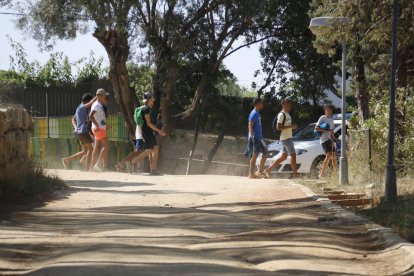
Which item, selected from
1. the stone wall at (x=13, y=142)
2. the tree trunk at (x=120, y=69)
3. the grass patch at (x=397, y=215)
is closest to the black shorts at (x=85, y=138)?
the stone wall at (x=13, y=142)

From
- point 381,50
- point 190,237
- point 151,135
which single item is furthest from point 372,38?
point 190,237

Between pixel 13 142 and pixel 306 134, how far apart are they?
31.7 feet

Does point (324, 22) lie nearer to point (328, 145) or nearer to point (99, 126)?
point (328, 145)

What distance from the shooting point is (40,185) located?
1027 cm

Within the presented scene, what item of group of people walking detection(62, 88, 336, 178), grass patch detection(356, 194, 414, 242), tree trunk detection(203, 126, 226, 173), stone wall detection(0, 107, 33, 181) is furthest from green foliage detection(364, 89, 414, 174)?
tree trunk detection(203, 126, 226, 173)

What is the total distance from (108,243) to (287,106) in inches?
337

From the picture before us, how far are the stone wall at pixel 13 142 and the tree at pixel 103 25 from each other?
8791 mm

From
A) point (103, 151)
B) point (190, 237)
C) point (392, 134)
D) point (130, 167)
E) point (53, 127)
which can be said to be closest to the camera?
point (190, 237)

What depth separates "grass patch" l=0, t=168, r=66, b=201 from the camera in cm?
937

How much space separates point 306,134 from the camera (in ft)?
58.8

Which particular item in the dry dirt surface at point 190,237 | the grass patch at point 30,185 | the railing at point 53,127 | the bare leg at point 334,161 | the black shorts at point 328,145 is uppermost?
the railing at point 53,127

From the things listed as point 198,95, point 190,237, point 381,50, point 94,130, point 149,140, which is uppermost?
point 381,50

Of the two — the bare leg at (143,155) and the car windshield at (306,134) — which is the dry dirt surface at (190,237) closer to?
the bare leg at (143,155)

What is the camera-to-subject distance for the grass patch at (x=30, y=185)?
937 cm
